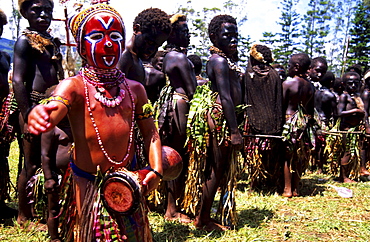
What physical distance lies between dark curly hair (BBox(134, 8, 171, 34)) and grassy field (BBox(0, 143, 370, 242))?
7.23ft

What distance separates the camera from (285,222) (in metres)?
4.49

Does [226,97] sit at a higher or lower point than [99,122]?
higher

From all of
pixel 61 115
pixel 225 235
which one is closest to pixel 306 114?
pixel 225 235

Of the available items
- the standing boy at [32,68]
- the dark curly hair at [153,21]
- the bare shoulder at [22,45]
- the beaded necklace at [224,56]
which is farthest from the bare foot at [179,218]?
the bare shoulder at [22,45]

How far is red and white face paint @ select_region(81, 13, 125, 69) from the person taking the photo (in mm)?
2311

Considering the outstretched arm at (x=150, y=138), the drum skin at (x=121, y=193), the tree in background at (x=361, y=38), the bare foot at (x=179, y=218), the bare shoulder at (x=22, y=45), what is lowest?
the bare foot at (x=179, y=218)

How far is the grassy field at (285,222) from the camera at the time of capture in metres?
3.89

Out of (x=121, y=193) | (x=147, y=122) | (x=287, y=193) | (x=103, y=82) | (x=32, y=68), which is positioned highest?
(x=32, y=68)

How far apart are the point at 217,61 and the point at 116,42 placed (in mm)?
1760

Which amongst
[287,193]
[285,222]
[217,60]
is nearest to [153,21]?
[217,60]

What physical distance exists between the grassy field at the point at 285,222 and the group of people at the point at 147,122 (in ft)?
0.66

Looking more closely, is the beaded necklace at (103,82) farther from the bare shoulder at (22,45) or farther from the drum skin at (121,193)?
the bare shoulder at (22,45)

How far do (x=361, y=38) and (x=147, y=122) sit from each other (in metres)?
31.0

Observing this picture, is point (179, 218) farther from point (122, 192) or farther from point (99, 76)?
point (99, 76)
